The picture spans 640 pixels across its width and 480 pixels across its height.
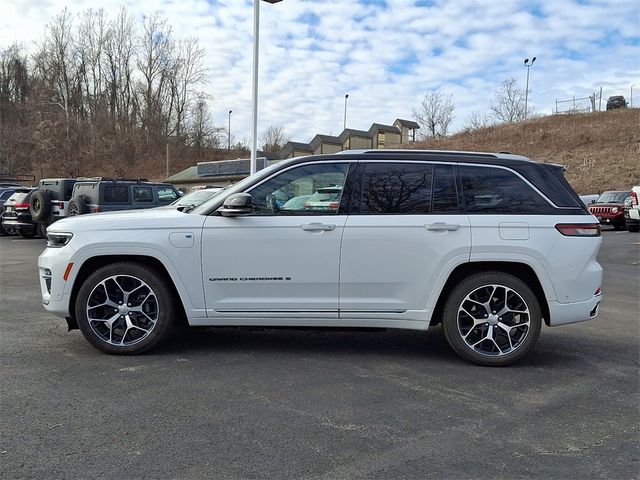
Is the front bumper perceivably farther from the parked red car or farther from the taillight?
the parked red car

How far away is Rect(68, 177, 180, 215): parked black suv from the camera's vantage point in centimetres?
1502

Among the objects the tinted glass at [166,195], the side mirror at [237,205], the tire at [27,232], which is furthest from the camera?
the tire at [27,232]

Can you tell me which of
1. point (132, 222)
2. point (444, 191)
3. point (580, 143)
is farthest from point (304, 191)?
→ point (580, 143)

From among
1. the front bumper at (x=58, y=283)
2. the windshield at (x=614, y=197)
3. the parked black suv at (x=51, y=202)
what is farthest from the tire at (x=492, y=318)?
the windshield at (x=614, y=197)

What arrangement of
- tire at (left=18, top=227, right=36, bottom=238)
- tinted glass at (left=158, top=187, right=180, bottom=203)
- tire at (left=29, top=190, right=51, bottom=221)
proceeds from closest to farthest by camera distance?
tire at (left=29, top=190, right=51, bottom=221)
tinted glass at (left=158, top=187, right=180, bottom=203)
tire at (left=18, top=227, right=36, bottom=238)

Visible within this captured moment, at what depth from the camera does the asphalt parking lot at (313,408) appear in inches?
119

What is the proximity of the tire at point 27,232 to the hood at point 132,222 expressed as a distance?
1483 cm

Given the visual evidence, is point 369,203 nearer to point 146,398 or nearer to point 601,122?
point 146,398

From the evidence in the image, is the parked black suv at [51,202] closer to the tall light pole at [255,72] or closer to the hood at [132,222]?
the tall light pole at [255,72]

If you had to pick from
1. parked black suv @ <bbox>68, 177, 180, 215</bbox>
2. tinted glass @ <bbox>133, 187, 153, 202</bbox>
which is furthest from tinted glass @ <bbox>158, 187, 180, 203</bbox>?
tinted glass @ <bbox>133, 187, 153, 202</bbox>

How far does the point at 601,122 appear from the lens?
47.9 metres

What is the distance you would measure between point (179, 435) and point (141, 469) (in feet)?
1.38

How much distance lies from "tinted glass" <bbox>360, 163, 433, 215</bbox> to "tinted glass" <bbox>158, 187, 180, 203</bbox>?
1287 centimetres

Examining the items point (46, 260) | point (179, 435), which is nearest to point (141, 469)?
point (179, 435)
